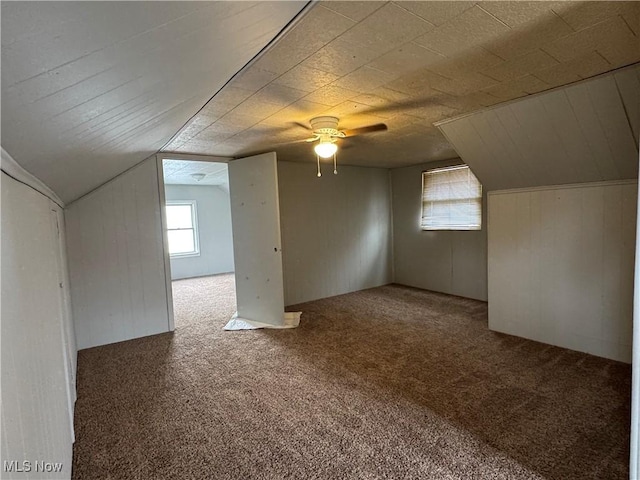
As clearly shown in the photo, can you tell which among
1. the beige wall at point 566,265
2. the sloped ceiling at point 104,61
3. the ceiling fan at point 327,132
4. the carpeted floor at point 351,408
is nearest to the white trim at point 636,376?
the carpeted floor at point 351,408

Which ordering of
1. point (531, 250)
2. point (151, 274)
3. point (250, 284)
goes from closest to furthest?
point (531, 250), point (151, 274), point (250, 284)

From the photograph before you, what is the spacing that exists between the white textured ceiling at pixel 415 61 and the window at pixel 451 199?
2235mm

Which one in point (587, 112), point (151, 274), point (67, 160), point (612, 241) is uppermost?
point (587, 112)

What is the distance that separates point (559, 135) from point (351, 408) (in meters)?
2.60

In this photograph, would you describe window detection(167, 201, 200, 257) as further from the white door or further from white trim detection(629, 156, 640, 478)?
white trim detection(629, 156, 640, 478)

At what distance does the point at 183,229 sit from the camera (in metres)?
7.66

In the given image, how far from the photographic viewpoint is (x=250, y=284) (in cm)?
416

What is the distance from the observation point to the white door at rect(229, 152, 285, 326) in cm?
383

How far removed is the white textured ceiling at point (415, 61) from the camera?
1.35m

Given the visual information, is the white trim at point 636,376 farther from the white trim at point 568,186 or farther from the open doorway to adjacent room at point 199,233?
the open doorway to adjacent room at point 199,233

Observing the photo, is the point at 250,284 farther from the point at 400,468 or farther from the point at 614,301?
the point at 614,301

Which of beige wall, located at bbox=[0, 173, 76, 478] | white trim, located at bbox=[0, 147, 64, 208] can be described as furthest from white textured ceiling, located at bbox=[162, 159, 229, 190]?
beige wall, located at bbox=[0, 173, 76, 478]

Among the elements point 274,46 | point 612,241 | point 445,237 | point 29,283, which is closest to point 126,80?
point 274,46

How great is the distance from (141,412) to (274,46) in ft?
7.89
